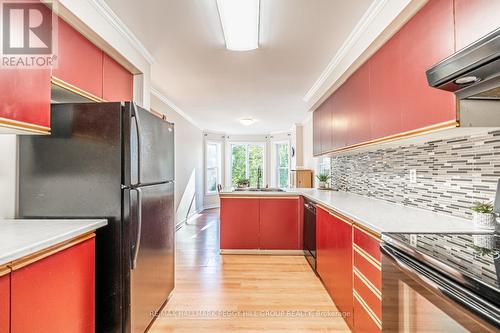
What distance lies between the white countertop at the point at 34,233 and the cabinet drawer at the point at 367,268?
1.62 m

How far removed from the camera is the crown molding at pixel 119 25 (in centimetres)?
186

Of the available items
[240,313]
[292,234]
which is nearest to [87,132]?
[240,313]

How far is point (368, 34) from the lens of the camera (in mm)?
2037

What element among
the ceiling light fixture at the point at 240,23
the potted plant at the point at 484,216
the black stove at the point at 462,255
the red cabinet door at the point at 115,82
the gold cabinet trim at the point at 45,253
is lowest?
the gold cabinet trim at the point at 45,253

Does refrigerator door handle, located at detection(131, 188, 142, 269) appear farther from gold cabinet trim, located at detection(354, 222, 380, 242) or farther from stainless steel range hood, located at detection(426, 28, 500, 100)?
stainless steel range hood, located at detection(426, 28, 500, 100)

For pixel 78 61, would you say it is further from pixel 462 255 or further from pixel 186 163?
pixel 186 163

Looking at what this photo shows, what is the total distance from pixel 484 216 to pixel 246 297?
1914mm

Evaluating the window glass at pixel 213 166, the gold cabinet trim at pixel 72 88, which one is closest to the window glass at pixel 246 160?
the window glass at pixel 213 166

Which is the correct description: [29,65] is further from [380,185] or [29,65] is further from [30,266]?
[380,185]

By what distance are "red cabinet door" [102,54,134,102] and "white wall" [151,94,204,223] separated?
1408 mm

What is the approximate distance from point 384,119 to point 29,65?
2.25 metres

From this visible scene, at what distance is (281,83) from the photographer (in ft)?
11.8

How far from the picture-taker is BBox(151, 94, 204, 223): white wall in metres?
5.02

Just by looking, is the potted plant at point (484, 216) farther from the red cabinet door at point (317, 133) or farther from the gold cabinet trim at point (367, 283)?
the red cabinet door at point (317, 133)
